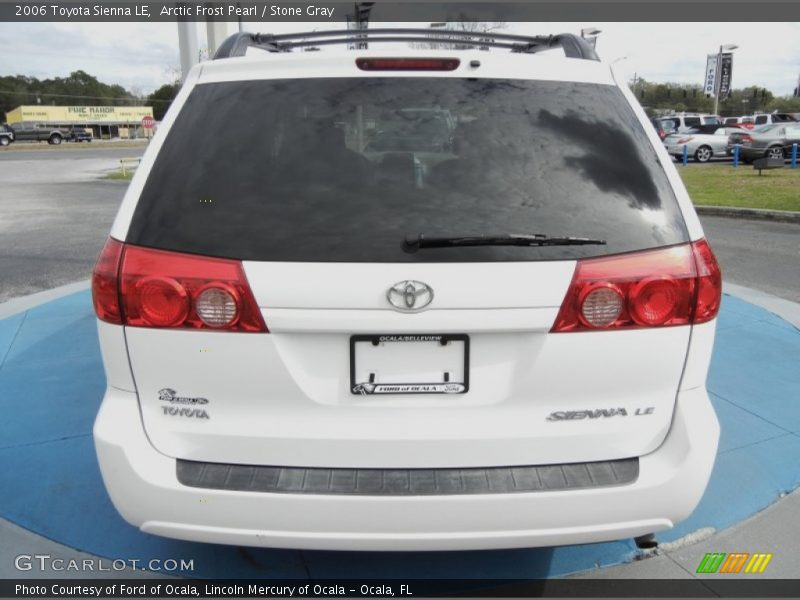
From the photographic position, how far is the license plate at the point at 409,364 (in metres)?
2.09

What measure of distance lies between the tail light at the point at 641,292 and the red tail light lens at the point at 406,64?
32.6 inches

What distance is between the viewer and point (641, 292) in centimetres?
214

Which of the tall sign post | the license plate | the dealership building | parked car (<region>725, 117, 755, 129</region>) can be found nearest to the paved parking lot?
the license plate

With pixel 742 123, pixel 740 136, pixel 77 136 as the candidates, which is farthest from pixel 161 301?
pixel 77 136

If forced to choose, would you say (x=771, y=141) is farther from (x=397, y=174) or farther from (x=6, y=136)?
(x=6, y=136)

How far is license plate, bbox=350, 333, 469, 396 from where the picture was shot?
209cm

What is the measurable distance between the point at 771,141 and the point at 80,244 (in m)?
24.3

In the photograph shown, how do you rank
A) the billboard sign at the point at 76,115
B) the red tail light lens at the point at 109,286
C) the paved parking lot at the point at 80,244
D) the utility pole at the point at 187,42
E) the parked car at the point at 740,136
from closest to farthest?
1. the red tail light lens at the point at 109,286
2. the paved parking lot at the point at 80,244
3. the utility pole at the point at 187,42
4. the parked car at the point at 740,136
5. the billboard sign at the point at 76,115

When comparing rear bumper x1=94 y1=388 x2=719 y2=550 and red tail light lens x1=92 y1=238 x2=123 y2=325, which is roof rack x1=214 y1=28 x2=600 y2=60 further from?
rear bumper x1=94 y1=388 x2=719 y2=550

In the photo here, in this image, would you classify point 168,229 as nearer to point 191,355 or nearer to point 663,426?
point 191,355

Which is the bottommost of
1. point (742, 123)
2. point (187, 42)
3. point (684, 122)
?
point (742, 123)

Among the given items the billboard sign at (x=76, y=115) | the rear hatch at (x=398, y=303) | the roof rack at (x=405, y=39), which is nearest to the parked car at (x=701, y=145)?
the roof rack at (x=405, y=39)

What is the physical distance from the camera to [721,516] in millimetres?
3172

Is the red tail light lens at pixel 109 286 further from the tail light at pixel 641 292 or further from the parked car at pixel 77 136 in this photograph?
the parked car at pixel 77 136
